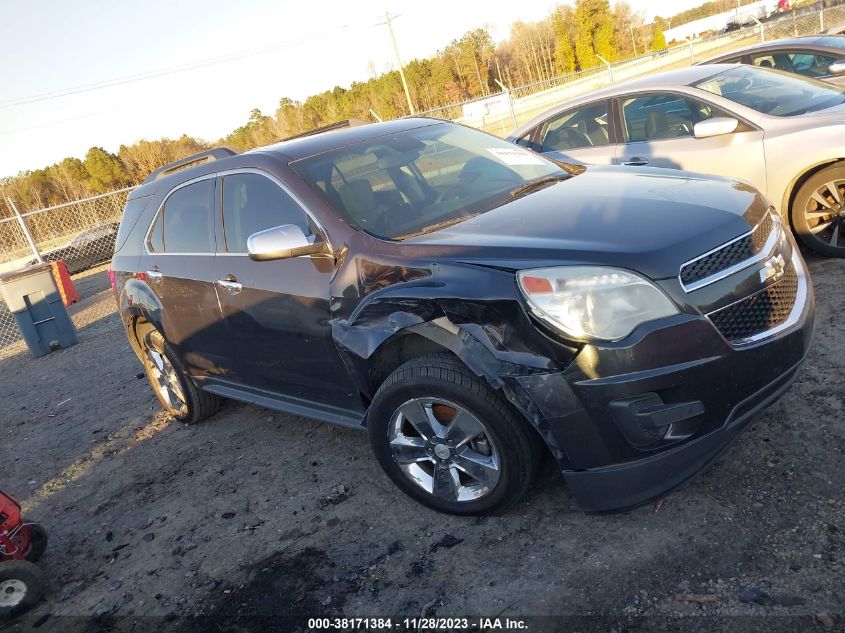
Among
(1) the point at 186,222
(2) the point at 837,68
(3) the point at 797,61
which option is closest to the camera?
(1) the point at 186,222

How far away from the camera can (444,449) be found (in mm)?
3062

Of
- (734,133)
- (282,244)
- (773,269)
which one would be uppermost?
(282,244)

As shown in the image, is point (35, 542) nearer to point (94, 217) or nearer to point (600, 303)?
point (600, 303)

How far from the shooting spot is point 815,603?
2219mm

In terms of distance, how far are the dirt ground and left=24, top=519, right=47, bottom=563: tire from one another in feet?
0.31

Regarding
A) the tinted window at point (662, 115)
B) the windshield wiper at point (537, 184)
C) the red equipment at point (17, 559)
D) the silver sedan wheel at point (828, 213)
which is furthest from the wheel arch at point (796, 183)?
the red equipment at point (17, 559)

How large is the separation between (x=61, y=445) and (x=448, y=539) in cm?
420

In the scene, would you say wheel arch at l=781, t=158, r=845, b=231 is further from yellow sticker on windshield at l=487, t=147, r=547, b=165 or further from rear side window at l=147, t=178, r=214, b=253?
rear side window at l=147, t=178, r=214, b=253

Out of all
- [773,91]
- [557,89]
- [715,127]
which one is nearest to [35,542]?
[715,127]

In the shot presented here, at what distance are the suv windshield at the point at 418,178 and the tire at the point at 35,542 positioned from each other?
2539 mm

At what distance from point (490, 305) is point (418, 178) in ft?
4.27

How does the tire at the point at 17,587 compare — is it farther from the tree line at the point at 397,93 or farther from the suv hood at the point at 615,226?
the tree line at the point at 397,93

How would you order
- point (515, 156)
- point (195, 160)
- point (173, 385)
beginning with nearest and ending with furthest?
point (515, 156) < point (195, 160) < point (173, 385)

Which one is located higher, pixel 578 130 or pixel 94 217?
pixel 94 217
